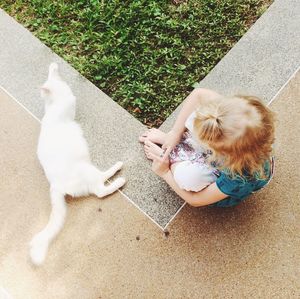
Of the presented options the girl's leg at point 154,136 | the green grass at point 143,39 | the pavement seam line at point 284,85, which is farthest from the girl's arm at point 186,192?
the pavement seam line at point 284,85

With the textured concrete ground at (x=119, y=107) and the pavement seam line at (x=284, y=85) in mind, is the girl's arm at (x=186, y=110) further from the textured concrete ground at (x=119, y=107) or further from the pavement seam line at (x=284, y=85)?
the pavement seam line at (x=284, y=85)

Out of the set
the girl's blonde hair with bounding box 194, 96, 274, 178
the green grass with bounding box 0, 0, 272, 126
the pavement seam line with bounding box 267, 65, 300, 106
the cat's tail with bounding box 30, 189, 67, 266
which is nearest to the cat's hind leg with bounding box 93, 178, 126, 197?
the cat's tail with bounding box 30, 189, 67, 266

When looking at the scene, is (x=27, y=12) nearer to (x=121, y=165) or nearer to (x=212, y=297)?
(x=121, y=165)

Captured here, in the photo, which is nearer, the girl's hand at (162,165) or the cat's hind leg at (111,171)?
the girl's hand at (162,165)

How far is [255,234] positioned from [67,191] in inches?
46.1

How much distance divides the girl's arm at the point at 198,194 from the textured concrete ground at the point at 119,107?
7.0 inches

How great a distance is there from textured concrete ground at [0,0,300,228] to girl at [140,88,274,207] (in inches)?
6.0

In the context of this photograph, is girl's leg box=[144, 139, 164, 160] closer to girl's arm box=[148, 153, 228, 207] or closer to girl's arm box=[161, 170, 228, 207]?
girl's arm box=[148, 153, 228, 207]

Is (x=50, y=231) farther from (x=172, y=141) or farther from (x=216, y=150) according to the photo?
(x=216, y=150)

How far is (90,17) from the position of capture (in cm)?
330

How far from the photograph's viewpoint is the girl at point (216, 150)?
→ 1.89 metres

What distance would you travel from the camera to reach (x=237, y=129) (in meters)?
1.87

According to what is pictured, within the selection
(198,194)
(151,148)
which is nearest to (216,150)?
(198,194)

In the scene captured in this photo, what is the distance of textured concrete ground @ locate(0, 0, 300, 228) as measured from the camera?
272cm
